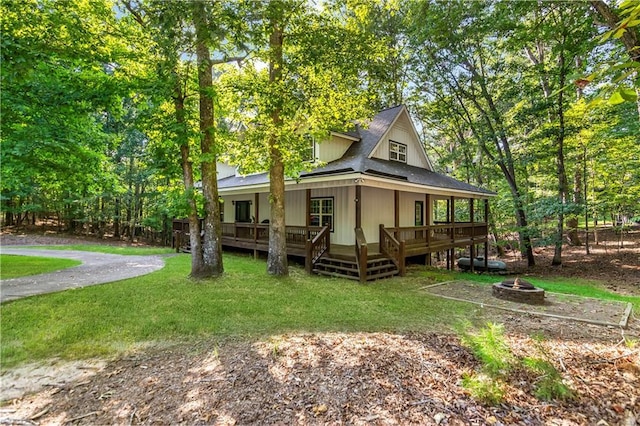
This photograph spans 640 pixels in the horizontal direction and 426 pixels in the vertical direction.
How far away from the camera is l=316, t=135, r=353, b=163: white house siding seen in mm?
13250

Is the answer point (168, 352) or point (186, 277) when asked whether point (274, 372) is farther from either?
point (186, 277)

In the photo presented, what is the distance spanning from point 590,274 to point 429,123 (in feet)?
44.4

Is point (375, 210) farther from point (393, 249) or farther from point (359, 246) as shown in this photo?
point (359, 246)

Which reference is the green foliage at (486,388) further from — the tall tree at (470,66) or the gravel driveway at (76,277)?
the tall tree at (470,66)

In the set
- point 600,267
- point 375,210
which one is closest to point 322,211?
point 375,210

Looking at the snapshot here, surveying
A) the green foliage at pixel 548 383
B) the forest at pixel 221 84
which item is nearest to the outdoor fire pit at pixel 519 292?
the green foliage at pixel 548 383

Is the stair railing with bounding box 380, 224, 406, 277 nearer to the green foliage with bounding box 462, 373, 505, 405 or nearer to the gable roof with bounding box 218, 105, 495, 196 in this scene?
the gable roof with bounding box 218, 105, 495, 196

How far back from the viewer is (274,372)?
12.4 ft

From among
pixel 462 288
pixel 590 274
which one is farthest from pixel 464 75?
pixel 462 288

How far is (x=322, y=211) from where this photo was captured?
13.6 meters

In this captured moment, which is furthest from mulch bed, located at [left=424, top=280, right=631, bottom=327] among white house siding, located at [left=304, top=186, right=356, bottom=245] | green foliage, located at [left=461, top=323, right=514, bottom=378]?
white house siding, located at [left=304, top=186, right=356, bottom=245]

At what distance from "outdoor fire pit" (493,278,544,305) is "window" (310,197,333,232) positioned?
6989 millimetres

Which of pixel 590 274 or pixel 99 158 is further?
pixel 590 274

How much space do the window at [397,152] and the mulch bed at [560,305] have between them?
7.95 metres
